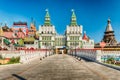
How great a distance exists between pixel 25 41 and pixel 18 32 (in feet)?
39.7

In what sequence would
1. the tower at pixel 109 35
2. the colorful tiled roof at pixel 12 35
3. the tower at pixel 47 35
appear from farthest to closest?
the tower at pixel 47 35 < the colorful tiled roof at pixel 12 35 < the tower at pixel 109 35

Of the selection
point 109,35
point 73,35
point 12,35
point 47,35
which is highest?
point 47,35

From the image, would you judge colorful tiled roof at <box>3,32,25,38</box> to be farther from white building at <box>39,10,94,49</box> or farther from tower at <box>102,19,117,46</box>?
tower at <box>102,19,117,46</box>

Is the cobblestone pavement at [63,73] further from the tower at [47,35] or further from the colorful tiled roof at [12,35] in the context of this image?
the tower at [47,35]

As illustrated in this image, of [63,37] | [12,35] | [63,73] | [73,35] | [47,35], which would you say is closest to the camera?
[63,73]

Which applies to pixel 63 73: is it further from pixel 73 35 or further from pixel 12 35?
pixel 73 35

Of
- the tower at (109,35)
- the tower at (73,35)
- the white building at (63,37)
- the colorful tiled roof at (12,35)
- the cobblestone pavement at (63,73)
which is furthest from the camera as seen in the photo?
the tower at (73,35)

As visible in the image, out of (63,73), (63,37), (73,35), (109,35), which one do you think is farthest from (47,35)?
(63,73)

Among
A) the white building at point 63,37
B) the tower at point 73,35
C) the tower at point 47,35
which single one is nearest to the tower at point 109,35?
the white building at point 63,37

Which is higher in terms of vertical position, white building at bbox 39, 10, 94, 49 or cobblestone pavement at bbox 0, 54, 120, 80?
white building at bbox 39, 10, 94, 49

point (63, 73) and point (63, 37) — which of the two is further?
point (63, 37)

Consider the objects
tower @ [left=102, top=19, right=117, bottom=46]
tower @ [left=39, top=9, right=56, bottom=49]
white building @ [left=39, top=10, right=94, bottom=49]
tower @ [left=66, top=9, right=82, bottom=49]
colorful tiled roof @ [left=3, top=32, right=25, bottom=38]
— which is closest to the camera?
tower @ [left=102, top=19, right=117, bottom=46]

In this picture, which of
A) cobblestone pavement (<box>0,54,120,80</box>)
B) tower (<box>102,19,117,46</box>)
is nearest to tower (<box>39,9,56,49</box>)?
tower (<box>102,19,117,46</box>)

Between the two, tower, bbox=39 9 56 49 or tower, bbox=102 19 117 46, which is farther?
tower, bbox=39 9 56 49
